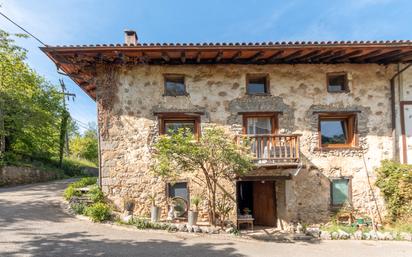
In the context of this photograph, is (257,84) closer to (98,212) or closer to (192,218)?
(192,218)

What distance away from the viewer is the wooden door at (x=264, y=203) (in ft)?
35.5

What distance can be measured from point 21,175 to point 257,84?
47.8ft

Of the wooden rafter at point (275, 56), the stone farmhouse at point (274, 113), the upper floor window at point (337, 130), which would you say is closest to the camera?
the wooden rafter at point (275, 56)

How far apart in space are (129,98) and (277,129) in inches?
228

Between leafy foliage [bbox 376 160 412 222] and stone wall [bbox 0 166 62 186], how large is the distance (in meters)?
18.1

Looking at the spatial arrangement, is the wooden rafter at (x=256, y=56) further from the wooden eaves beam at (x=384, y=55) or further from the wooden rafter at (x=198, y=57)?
the wooden eaves beam at (x=384, y=55)

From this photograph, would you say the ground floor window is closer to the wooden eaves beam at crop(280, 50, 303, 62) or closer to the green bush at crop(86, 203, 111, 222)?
the wooden eaves beam at crop(280, 50, 303, 62)

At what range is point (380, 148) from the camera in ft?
34.3

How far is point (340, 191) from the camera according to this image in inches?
407

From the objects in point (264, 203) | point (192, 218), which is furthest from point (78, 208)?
point (264, 203)

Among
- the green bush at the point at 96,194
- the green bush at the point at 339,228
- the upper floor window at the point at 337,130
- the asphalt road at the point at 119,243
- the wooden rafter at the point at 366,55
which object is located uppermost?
the wooden rafter at the point at 366,55

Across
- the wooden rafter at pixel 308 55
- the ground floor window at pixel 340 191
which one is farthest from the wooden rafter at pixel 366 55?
the ground floor window at pixel 340 191

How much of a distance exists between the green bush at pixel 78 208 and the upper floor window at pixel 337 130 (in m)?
9.07

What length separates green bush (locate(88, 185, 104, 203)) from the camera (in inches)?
379
